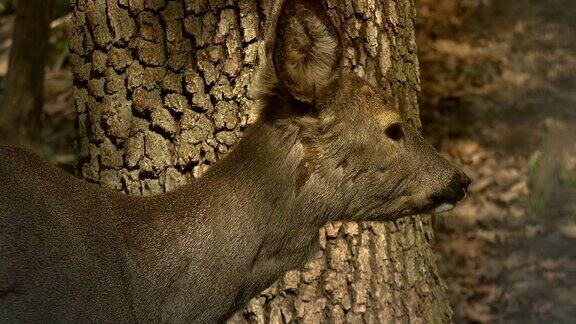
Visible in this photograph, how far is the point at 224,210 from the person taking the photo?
417 centimetres

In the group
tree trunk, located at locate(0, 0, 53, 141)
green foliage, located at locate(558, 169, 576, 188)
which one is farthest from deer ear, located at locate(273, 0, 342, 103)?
tree trunk, located at locate(0, 0, 53, 141)

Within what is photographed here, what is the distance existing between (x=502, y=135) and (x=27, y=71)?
13.5 ft

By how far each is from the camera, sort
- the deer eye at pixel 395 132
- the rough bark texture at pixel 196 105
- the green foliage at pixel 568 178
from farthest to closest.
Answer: the green foliage at pixel 568 178
the rough bark texture at pixel 196 105
the deer eye at pixel 395 132

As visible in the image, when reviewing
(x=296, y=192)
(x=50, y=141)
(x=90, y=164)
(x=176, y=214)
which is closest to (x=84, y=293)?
(x=176, y=214)

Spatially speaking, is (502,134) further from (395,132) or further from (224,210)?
(224,210)

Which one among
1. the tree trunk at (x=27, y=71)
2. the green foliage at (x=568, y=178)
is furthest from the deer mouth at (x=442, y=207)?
the tree trunk at (x=27, y=71)

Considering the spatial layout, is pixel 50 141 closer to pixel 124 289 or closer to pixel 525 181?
pixel 525 181

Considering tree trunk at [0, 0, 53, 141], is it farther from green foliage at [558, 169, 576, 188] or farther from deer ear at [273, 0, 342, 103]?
deer ear at [273, 0, 342, 103]

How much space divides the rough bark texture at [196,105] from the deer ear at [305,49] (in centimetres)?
76

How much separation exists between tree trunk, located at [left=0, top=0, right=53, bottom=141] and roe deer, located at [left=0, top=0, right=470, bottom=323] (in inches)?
181

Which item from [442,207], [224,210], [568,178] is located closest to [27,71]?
[568,178]

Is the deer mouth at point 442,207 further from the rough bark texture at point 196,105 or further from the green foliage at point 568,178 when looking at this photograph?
the green foliage at point 568,178

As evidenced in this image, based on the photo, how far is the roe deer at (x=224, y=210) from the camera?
12.9ft

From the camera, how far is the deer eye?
442cm
